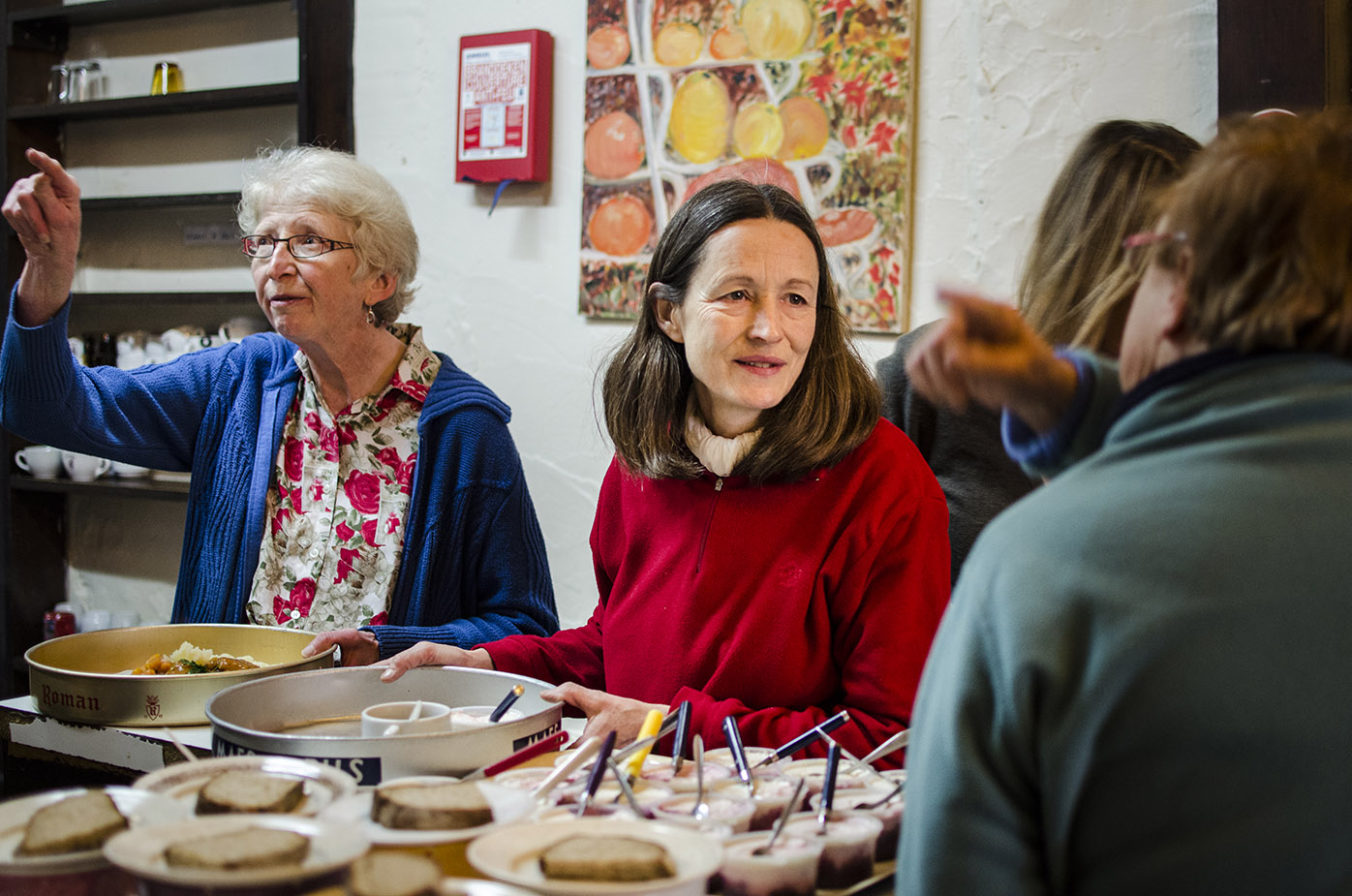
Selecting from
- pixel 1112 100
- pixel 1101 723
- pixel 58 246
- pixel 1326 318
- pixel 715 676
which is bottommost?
pixel 715 676

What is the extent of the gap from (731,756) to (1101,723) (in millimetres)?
550

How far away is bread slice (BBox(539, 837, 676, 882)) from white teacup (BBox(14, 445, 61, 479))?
3513 millimetres

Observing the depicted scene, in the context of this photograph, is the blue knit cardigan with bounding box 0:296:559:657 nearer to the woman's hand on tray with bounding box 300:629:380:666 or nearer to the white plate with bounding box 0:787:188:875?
the woman's hand on tray with bounding box 300:629:380:666

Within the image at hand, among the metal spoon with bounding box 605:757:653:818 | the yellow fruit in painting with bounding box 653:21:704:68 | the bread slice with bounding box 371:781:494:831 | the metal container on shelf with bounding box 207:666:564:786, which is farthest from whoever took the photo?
the yellow fruit in painting with bounding box 653:21:704:68

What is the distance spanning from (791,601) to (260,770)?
2.51ft

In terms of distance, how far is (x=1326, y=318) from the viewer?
0.73 m

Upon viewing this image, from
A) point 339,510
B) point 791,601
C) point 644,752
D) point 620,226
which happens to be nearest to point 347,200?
point 339,510

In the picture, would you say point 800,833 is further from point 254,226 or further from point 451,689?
point 254,226

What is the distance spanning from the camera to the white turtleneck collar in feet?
5.38

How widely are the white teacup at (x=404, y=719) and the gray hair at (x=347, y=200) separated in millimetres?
1257

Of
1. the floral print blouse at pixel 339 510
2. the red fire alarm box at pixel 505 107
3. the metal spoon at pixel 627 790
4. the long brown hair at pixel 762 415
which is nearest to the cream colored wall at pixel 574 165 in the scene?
the red fire alarm box at pixel 505 107

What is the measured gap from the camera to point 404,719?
1288 millimetres

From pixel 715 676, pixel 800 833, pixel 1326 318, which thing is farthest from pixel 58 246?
pixel 1326 318

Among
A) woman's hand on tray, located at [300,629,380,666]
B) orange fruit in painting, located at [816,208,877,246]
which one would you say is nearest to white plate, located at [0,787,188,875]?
woman's hand on tray, located at [300,629,380,666]
